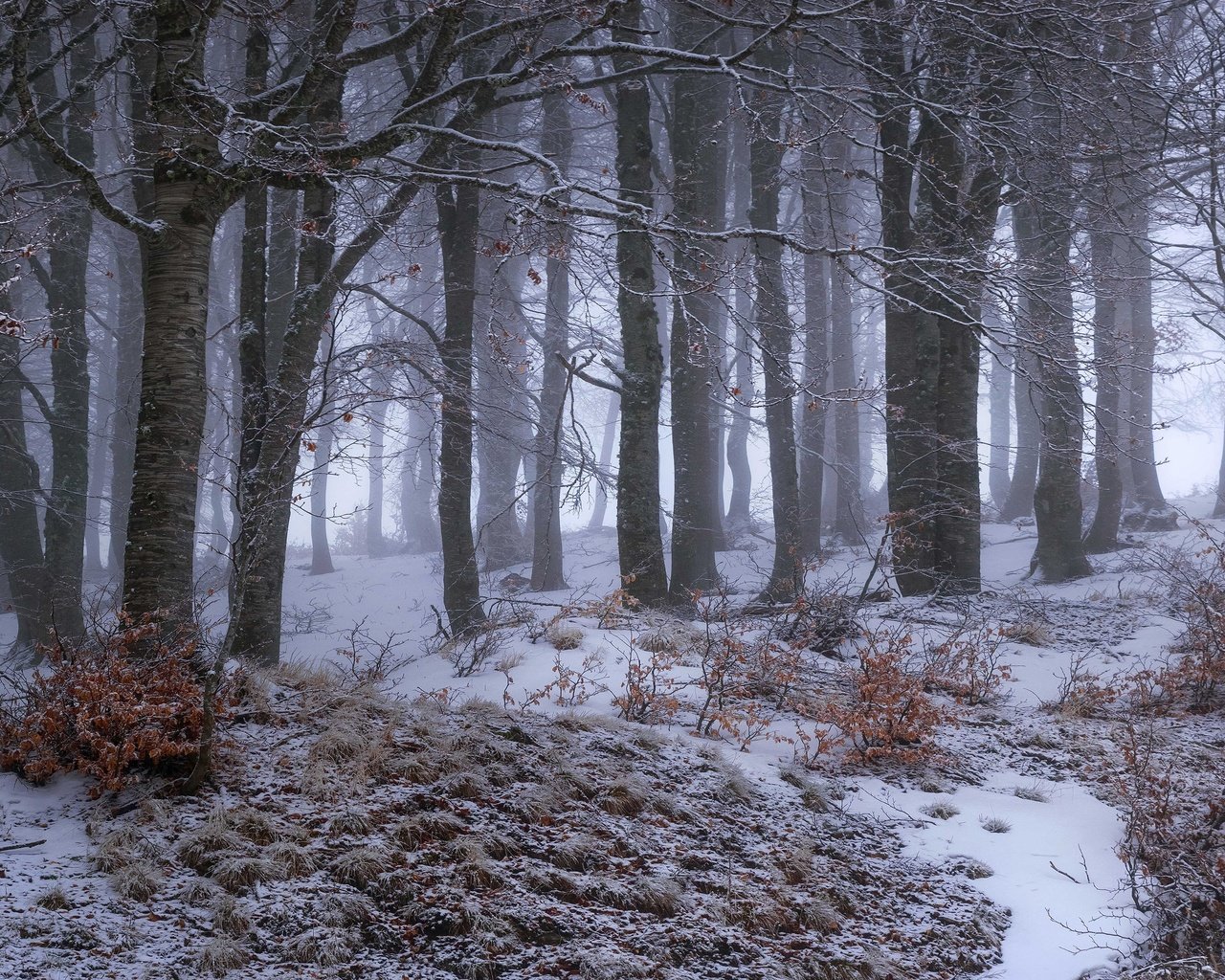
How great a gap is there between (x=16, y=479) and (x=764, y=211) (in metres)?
11.1

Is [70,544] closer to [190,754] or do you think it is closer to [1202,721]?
[190,754]

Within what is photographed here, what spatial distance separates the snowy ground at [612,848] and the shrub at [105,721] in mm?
157

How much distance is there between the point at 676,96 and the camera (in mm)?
11000

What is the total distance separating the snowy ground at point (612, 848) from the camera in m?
2.91

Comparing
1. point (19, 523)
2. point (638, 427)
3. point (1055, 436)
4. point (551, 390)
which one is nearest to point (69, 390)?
point (19, 523)

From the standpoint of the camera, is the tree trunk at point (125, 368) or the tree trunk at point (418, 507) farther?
the tree trunk at point (418, 507)

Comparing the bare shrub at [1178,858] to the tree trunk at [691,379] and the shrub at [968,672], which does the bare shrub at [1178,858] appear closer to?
the shrub at [968,672]

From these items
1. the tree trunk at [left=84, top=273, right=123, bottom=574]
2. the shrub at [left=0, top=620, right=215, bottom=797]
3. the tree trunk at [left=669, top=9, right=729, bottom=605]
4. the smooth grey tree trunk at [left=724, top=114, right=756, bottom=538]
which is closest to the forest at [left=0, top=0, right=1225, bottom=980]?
the shrub at [left=0, top=620, right=215, bottom=797]

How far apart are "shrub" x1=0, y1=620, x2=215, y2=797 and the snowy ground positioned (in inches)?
6.2

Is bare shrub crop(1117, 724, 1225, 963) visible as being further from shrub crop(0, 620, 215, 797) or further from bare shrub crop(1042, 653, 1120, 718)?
shrub crop(0, 620, 215, 797)

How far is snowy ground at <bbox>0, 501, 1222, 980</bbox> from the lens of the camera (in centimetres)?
291

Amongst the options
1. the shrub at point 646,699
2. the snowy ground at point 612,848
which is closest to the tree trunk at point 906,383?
the snowy ground at point 612,848

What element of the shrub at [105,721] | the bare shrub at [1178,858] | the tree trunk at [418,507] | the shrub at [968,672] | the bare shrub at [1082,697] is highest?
the tree trunk at [418,507]

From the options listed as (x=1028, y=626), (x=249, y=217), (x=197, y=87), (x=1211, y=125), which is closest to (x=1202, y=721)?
(x=1028, y=626)
